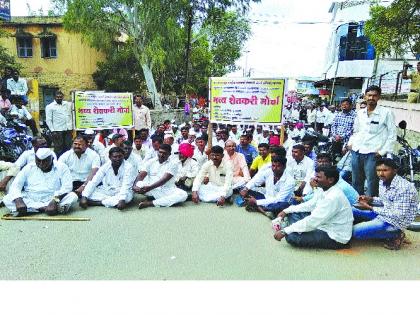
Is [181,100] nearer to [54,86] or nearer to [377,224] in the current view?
[54,86]

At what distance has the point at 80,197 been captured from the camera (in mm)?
5801

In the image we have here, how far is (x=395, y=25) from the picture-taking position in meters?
8.91

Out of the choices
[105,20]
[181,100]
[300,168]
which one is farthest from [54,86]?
[300,168]

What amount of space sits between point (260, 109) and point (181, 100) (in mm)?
19535

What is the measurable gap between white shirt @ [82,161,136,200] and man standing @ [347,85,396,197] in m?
3.33

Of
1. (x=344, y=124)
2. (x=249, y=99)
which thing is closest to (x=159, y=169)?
(x=249, y=99)

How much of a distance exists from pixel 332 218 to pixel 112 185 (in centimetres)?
334

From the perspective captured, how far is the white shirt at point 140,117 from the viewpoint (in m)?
8.72

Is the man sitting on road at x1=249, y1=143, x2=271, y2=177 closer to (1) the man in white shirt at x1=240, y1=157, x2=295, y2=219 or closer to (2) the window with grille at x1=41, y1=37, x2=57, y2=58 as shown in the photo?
(1) the man in white shirt at x1=240, y1=157, x2=295, y2=219

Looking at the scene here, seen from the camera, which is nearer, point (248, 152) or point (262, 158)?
point (262, 158)

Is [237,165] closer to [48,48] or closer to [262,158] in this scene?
[262,158]

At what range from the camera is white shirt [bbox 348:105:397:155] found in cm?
479

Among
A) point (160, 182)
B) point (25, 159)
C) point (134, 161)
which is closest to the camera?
point (160, 182)

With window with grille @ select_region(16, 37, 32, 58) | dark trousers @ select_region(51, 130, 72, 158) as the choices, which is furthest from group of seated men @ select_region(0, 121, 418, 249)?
window with grille @ select_region(16, 37, 32, 58)
